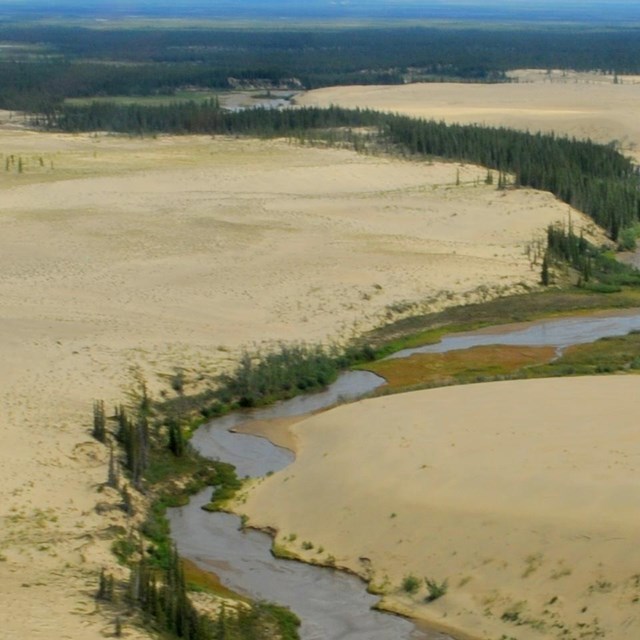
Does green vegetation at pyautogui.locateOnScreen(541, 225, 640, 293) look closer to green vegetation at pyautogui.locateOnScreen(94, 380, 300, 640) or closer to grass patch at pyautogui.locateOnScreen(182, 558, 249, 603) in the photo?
green vegetation at pyautogui.locateOnScreen(94, 380, 300, 640)

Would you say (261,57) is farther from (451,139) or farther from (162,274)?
(162,274)

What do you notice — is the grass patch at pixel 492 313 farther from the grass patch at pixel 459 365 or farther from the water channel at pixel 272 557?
the water channel at pixel 272 557

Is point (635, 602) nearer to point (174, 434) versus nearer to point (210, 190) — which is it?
point (174, 434)

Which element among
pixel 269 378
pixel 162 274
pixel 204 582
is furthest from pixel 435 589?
pixel 162 274

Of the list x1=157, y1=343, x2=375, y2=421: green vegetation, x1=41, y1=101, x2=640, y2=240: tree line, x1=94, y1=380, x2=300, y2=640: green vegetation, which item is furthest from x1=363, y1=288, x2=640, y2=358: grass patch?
x1=41, y1=101, x2=640, y2=240: tree line

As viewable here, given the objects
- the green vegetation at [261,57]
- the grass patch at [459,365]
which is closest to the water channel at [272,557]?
the grass patch at [459,365]

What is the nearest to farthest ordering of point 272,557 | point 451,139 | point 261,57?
point 272,557, point 451,139, point 261,57
